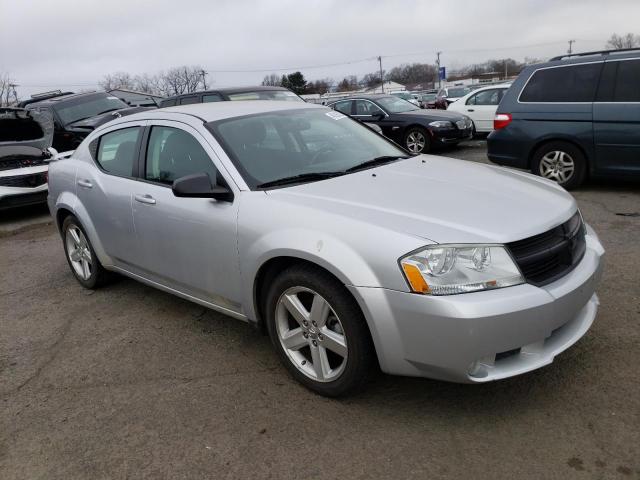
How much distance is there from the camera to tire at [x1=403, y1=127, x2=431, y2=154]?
1177cm

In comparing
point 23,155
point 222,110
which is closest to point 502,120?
point 222,110

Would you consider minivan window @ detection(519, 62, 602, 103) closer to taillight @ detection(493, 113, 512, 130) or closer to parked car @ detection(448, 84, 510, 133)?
taillight @ detection(493, 113, 512, 130)

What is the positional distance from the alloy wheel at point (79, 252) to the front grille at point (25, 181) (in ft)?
13.7

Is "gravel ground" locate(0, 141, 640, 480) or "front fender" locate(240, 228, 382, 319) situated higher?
"front fender" locate(240, 228, 382, 319)

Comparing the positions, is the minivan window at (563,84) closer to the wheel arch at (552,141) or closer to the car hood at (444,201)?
the wheel arch at (552,141)

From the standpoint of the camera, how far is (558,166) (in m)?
7.27

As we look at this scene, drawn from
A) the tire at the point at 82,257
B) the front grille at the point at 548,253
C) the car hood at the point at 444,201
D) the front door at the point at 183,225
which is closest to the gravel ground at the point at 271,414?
the front door at the point at 183,225

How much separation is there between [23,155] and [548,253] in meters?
8.81

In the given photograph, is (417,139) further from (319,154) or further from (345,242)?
(345,242)

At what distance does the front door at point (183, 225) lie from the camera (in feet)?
10.7

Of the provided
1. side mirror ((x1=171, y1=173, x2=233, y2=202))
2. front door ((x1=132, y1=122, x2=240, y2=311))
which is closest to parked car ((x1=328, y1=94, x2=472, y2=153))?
front door ((x1=132, y1=122, x2=240, y2=311))

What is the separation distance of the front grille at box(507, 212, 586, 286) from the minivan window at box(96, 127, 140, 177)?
288cm

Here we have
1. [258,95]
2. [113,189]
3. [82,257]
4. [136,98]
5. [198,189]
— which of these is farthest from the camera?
[136,98]

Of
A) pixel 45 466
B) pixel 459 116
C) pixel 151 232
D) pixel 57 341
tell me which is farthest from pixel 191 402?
pixel 459 116
